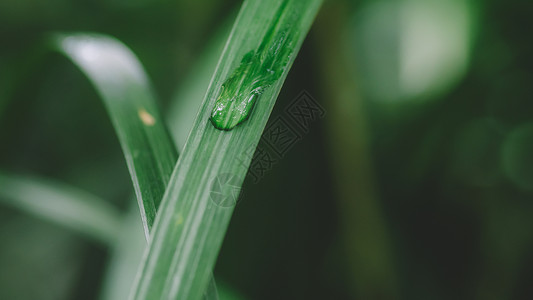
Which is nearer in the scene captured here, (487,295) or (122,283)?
(122,283)

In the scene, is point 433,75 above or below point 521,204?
above

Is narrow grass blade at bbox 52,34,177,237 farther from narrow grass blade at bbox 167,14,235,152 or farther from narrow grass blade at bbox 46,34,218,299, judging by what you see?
narrow grass blade at bbox 167,14,235,152

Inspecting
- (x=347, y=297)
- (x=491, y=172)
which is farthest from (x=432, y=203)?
(x=347, y=297)

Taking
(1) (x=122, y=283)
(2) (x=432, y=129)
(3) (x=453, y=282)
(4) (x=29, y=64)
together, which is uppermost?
(2) (x=432, y=129)

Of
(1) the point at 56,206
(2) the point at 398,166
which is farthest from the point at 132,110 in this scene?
(2) the point at 398,166

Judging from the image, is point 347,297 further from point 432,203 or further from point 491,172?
point 491,172

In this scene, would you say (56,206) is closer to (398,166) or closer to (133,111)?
(133,111)
